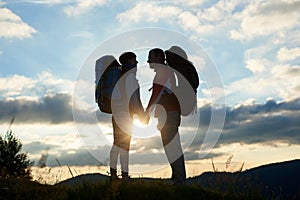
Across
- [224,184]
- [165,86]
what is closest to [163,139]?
[165,86]

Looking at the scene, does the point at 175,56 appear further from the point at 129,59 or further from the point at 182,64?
the point at 129,59

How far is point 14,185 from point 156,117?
3448mm

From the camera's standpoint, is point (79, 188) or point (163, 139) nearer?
point (79, 188)

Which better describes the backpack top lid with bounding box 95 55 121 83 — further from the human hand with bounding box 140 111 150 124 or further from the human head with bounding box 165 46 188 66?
the human hand with bounding box 140 111 150 124

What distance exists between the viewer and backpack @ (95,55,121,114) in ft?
29.7

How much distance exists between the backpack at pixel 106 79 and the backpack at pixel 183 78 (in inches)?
44.2

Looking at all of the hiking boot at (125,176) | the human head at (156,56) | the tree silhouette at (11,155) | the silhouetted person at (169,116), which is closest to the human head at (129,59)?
the human head at (156,56)

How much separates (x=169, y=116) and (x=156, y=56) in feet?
4.22

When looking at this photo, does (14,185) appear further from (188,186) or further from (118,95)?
(188,186)

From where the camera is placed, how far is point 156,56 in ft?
30.0

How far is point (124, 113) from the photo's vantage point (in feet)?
29.6

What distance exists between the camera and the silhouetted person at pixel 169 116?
8.84 m

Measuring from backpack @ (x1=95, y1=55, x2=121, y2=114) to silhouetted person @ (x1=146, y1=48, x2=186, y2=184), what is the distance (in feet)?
2.75

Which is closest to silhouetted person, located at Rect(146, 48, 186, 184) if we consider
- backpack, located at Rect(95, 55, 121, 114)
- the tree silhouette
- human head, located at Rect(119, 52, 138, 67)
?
human head, located at Rect(119, 52, 138, 67)
